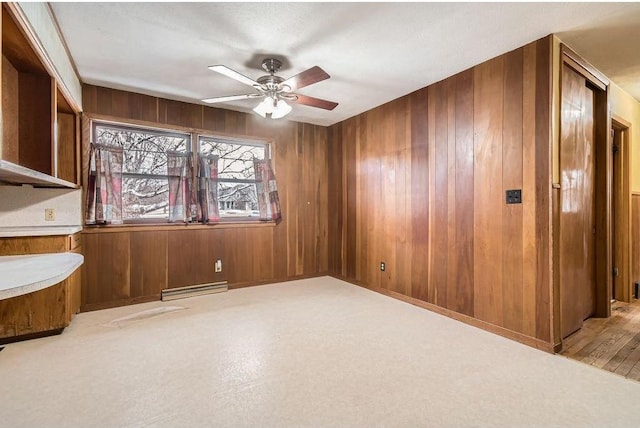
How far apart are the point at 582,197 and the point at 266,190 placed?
3.55m

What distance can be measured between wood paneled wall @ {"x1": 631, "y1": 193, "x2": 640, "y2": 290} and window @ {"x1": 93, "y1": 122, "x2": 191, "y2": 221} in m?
5.55

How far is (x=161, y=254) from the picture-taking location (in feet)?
12.2

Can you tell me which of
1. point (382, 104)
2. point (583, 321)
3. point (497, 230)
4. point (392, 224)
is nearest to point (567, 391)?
point (497, 230)

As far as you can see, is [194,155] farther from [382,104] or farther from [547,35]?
[547,35]

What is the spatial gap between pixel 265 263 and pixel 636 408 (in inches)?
149

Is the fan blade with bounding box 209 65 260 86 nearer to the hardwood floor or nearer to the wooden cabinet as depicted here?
the wooden cabinet

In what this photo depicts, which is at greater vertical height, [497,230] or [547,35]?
[547,35]

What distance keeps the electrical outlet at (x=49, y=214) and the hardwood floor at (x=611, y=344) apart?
476 cm

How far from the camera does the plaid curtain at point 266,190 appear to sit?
14.4ft

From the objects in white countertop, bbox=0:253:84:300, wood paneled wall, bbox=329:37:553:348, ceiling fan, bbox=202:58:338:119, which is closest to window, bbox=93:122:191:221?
ceiling fan, bbox=202:58:338:119

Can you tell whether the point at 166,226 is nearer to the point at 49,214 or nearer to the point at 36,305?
the point at 49,214

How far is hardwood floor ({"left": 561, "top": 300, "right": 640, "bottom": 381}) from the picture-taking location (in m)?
2.18

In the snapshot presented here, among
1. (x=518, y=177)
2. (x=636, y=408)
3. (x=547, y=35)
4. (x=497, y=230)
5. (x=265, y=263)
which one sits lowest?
(x=636, y=408)

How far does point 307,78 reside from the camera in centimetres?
247
